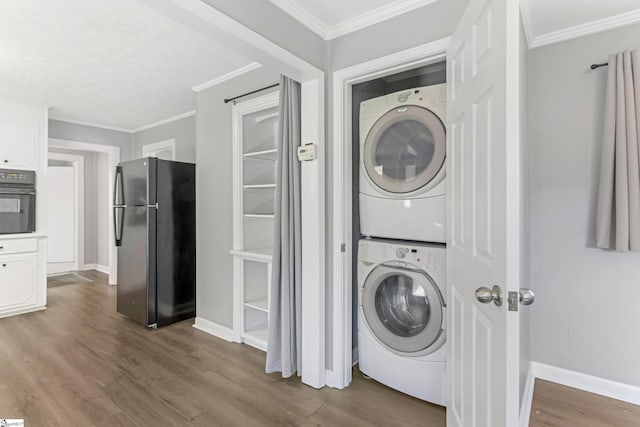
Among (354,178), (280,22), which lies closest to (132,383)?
(354,178)

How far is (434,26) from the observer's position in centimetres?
182

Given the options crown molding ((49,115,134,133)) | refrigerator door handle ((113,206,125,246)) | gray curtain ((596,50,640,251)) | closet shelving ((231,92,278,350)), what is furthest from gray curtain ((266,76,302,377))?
crown molding ((49,115,134,133))

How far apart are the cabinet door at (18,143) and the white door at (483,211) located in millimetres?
4755

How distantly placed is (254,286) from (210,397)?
1149 millimetres

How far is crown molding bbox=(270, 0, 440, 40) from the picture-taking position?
1.87m

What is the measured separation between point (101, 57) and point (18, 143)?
2.17 meters

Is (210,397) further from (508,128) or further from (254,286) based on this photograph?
(508,128)

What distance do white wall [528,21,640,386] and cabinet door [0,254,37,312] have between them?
5277mm

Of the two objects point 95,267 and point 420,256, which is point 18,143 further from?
point 420,256

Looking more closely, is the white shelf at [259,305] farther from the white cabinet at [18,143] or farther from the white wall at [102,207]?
the white wall at [102,207]

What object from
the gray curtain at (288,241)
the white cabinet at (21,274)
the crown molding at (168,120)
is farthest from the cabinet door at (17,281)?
the gray curtain at (288,241)

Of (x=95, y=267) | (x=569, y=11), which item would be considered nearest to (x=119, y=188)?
(x=95, y=267)

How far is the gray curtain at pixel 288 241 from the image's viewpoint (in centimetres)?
226

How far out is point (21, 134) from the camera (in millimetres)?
3832
